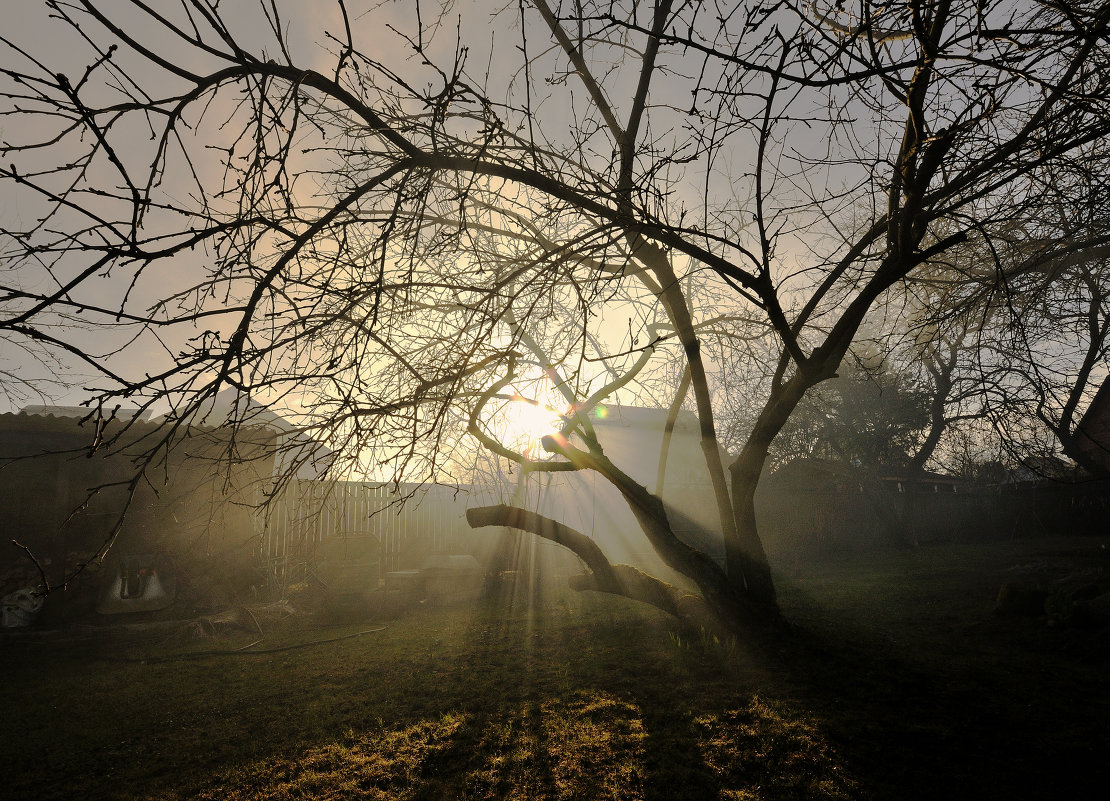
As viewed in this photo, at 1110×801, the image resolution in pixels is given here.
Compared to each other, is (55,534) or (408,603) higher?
(55,534)

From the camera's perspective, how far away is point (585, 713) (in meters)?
4.19

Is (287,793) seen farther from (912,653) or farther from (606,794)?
(912,653)

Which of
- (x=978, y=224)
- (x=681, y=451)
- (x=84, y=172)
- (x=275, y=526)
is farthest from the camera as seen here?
(x=681, y=451)

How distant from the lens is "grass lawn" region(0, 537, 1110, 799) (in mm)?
3133

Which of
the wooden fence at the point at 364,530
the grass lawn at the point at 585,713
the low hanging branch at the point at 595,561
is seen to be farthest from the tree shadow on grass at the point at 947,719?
the wooden fence at the point at 364,530

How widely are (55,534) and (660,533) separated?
33.3ft

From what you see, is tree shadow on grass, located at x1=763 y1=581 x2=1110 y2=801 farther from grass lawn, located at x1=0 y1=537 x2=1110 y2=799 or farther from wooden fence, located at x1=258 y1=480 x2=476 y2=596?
wooden fence, located at x1=258 y1=480 x2=476 y2=596

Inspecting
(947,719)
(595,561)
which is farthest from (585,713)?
(947,719)

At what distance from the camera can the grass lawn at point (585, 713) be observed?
3.13 m

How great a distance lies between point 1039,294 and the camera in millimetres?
5578

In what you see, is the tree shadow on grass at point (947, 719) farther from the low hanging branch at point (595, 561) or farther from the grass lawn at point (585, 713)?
the low hanging branch at point (595, 561)

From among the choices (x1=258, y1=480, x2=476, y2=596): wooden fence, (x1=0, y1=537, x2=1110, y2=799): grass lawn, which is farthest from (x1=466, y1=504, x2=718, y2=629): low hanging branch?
(x1=258, y1=480, x2=476, y2=596): wooden fence

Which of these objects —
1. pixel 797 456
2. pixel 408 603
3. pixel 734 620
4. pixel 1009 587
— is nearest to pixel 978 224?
pixel 734 620

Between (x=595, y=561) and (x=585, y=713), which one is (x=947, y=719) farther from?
(x=595, y=561)
